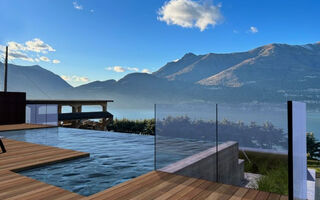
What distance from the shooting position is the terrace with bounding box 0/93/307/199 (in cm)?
260

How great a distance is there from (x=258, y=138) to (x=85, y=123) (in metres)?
10.5

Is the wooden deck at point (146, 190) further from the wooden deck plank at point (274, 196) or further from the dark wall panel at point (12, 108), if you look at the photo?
the dark wall panel at point (12, 108)

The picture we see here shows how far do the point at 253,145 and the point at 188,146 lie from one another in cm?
104

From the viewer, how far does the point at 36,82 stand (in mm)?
50844

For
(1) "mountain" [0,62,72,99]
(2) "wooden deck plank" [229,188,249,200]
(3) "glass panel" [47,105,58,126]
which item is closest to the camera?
(2) "wooden deck plank" [229,188,249,200]

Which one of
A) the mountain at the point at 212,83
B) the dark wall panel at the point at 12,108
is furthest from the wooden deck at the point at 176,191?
the mountain at the point at 212,83

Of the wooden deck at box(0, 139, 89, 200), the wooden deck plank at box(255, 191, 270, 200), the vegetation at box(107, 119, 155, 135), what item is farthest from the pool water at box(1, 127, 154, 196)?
the vegetation at box(107, 119, 155, 135)

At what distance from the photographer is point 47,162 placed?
159 inches

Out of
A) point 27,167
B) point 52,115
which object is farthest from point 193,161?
point 52,115

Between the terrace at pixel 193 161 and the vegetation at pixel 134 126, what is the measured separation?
4.86 metres

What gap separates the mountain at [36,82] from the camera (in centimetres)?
4625

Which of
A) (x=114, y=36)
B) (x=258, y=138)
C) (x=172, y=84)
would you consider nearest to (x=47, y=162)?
(x=258, y=138)

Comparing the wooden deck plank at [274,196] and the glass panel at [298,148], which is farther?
the wooden deck plank at [274,196]

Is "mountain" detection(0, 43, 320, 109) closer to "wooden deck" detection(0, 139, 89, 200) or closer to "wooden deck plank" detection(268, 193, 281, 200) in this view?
"wooden deck" detection(0, 139, 89, 200)
